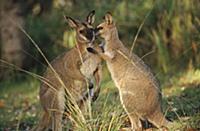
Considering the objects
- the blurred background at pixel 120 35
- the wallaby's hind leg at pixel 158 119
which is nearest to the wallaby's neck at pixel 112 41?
the wallaby's hind leg at pixel 158 119

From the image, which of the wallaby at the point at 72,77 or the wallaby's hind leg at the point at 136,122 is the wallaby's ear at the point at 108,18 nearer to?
the wallaby at the point at 72,77

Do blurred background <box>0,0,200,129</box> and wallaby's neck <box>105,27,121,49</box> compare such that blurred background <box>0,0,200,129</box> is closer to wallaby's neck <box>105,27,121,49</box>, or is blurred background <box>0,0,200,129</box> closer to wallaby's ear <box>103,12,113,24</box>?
wallaby's neck <box>105,27,121,49</box>

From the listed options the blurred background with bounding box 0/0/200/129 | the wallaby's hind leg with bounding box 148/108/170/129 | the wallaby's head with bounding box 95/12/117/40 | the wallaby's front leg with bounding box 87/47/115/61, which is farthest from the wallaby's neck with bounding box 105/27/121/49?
the blurred background with bounding box 0/0/200/129

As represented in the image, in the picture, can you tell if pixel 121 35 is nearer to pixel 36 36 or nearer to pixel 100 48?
pixel 36 36

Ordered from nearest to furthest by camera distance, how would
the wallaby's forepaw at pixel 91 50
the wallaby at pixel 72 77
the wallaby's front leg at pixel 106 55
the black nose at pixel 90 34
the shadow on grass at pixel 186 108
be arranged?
1. the shadow on grass at pixel 186 108
2. the wallaby's front leg at pixel 106 55
3. the wallaby's forepaw at pixel 91 50
4. the wallaby at pixel 72 77
5. the black nose at pixel 90 34

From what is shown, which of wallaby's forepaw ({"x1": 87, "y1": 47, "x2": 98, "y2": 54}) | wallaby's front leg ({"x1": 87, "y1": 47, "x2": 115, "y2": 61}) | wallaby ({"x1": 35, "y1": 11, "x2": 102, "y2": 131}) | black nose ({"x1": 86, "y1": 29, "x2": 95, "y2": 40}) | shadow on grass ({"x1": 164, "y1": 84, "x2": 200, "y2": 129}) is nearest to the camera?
shadow on grass ({"x1": 164, "y1": 84, "x2": 200, "y2": 129})

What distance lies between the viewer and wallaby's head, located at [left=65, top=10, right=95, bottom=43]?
734 cm

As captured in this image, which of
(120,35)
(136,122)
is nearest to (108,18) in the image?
(136,122)

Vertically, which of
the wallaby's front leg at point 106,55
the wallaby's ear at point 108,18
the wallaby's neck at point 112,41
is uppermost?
the wallaby's ear at point 108,18

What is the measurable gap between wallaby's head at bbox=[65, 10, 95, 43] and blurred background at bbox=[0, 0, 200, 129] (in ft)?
5.57

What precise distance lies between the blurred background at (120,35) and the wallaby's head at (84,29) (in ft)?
5.57

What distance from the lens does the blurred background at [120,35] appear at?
35.7 feet

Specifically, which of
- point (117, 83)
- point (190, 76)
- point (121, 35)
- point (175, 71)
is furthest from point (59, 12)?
point (117, 83)

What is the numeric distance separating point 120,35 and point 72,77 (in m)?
5.30
